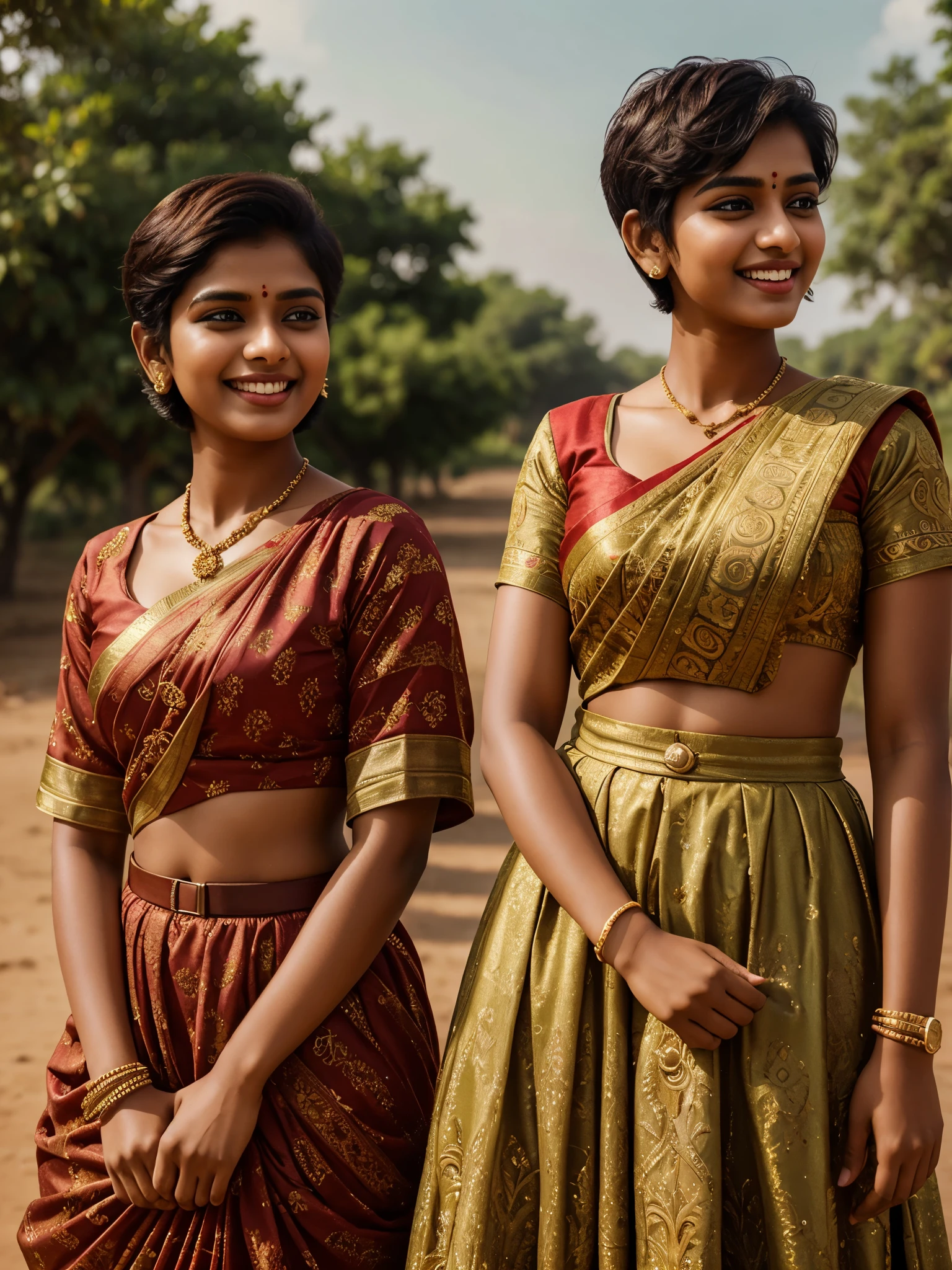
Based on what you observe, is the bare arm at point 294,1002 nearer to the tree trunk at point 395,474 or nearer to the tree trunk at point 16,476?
the tree trunk at point 16,476

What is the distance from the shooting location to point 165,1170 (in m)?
1.92

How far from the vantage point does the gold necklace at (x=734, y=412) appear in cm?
197

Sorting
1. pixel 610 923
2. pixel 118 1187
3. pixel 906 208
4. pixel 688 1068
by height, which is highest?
pixel 906 208

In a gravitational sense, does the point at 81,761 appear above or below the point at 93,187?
below

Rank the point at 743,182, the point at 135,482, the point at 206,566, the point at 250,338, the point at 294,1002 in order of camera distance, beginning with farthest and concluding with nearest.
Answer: the point at 135,482
the point at 206,566
the point at 250,338
the point at 294,1002
the point at 743,182

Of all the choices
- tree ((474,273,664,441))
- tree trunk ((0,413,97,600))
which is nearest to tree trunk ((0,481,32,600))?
tree trunk ((0,413,97,600))

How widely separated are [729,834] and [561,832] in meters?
0.25

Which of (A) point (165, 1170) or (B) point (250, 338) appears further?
(B) point (250, 338)

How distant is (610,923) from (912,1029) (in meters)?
0.44

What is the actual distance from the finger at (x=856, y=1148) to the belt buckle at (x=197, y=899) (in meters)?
1.06

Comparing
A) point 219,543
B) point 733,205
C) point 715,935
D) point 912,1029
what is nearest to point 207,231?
point 219,543

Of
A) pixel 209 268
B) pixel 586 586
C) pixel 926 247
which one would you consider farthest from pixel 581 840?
pixel 926 247

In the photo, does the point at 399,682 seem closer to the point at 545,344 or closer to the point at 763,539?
the point at 763,539

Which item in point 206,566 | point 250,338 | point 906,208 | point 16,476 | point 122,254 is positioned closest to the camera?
point 250,338
